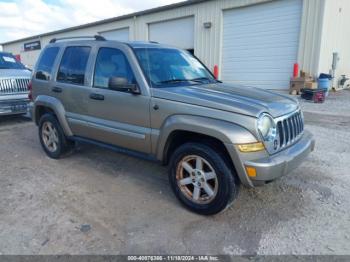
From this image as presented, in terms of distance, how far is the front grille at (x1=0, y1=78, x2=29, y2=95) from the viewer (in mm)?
7719

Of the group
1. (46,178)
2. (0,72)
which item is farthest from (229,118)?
(0,72)

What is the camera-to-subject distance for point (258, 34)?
1320cm

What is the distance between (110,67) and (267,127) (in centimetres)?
228

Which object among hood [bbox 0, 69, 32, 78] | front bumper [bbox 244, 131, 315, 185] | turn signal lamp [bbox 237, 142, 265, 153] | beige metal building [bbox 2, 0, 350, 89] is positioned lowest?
front bumper [bbox 244, 131, 315, 185]

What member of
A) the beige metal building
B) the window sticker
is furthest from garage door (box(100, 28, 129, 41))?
the window sticker

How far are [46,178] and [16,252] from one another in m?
1.75

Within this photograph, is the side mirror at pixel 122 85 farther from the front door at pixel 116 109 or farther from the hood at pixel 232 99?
the hood at pixel 232 99

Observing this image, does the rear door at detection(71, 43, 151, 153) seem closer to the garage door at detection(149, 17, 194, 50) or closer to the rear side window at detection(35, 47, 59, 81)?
the rear side window at detection(35, 47, 59, 81)

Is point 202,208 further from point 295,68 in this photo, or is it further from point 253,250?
point 295,68

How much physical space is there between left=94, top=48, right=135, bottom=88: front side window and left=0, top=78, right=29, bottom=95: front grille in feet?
16.4

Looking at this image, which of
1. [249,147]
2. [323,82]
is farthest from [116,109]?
[323,82]

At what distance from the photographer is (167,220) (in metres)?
3.14

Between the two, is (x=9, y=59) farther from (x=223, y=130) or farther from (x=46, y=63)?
(x=223, y=130)

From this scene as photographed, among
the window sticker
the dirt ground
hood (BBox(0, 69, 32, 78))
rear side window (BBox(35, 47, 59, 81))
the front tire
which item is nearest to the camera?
the dirt ground
